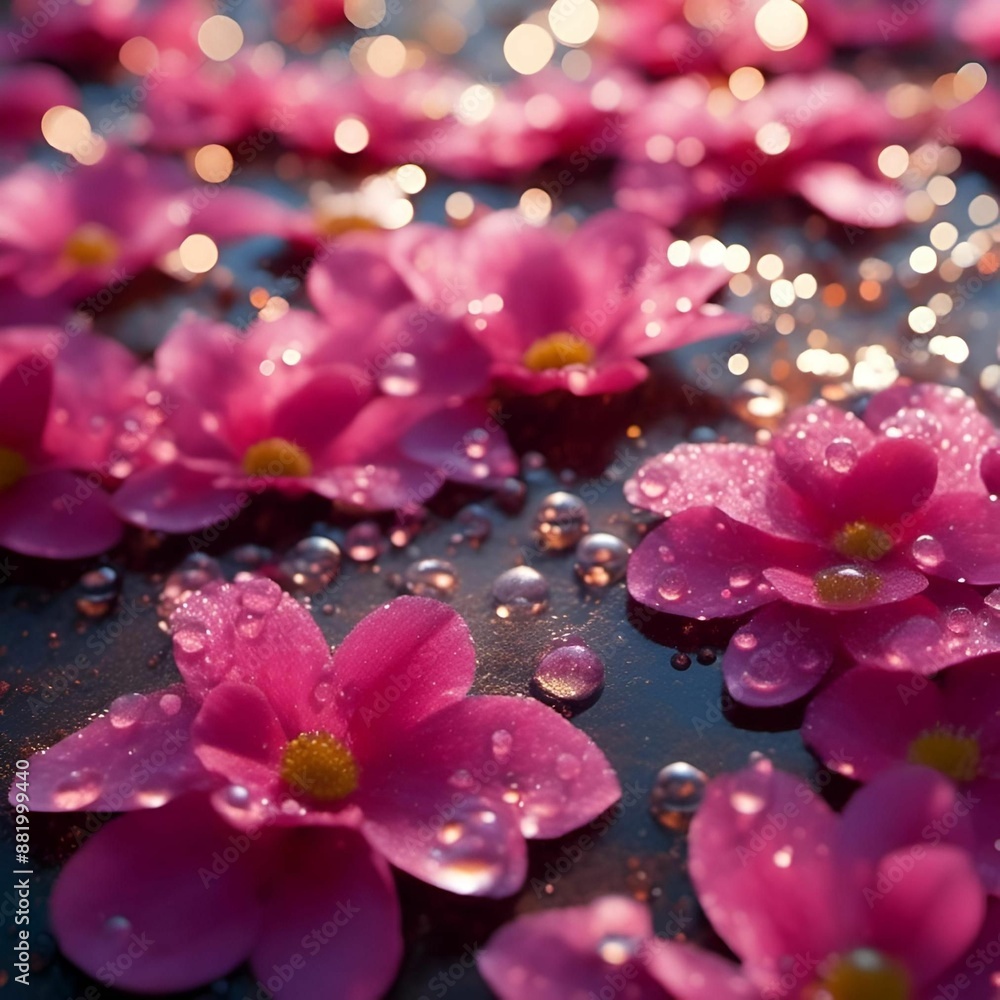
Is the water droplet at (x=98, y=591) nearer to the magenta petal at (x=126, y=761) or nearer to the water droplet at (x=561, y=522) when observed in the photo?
the magenta petal at (x=126, y=761)

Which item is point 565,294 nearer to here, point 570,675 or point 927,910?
point 570,675

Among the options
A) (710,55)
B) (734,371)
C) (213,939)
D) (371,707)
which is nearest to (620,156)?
(710,55)

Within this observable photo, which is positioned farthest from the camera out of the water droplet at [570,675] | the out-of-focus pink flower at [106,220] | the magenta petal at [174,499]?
the out-of-focus pink flower at [106,220]

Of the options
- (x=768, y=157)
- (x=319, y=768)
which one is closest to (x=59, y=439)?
(x=319, y=768)

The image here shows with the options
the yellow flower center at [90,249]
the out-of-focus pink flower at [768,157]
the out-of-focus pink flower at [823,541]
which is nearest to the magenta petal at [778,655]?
the out-of-focus pink flower at [823,541]

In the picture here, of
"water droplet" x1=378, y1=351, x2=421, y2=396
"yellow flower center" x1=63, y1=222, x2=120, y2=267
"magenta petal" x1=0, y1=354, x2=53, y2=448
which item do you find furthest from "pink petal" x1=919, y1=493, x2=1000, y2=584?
"yellow flower center" x1=63, y1=222, x2=120, y2=267

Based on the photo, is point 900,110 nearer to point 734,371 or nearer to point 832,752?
point 734,371
